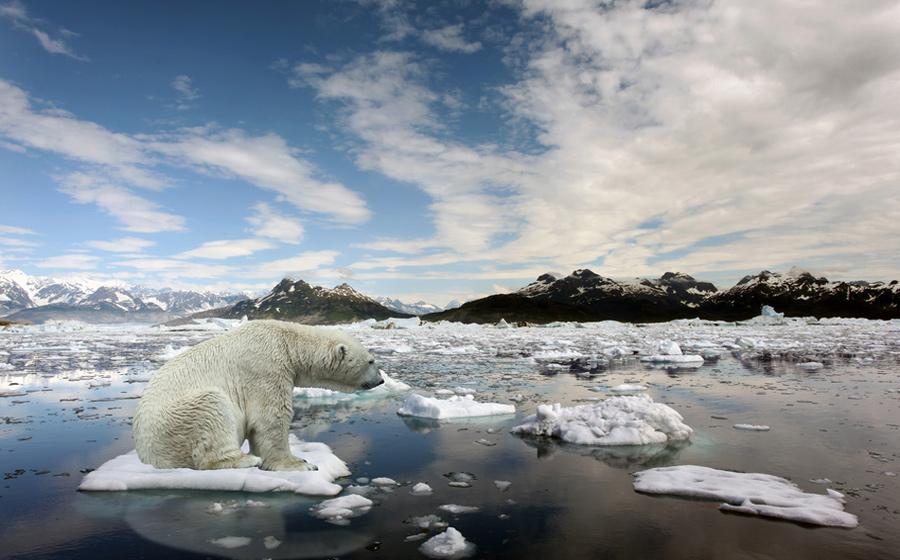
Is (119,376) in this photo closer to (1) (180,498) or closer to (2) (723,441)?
(1) (180,498)

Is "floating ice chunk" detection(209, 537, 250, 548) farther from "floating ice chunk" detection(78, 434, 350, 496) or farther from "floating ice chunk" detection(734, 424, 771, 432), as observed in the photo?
"floating ice chunk" detection(734, 424, 771, 432)

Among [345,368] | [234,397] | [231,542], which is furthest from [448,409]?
[231,542]

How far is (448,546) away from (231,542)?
171 cm

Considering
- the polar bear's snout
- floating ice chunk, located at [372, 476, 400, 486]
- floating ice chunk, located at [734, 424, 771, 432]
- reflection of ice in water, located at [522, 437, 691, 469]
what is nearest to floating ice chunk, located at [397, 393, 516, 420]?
reflection of ice in water, located at [522, 437, 691, 469]

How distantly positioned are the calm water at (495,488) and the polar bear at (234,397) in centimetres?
53

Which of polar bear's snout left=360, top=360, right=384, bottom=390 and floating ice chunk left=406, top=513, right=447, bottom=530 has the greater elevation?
Answer: polar bear's snout left=360, top=360, right=384, bottom=390

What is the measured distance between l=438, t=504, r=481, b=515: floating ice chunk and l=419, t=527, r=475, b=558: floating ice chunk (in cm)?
62

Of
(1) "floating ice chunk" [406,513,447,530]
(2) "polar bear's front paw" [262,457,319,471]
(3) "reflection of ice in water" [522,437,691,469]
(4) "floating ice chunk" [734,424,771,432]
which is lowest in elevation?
(3) "reflection of ice in water" [522,437,691,469]

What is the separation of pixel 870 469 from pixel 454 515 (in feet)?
16.5

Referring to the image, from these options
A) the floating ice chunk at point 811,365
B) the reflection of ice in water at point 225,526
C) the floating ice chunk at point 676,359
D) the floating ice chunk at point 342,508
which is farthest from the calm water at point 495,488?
the floating ice chunk at point 676,359

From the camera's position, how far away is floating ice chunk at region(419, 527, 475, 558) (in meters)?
3.68

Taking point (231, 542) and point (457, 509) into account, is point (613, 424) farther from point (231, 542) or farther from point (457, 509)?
point (231, 542)

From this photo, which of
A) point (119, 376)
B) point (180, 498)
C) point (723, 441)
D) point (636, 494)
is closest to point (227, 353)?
point (180, 498)

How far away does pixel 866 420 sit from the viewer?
854 cm
